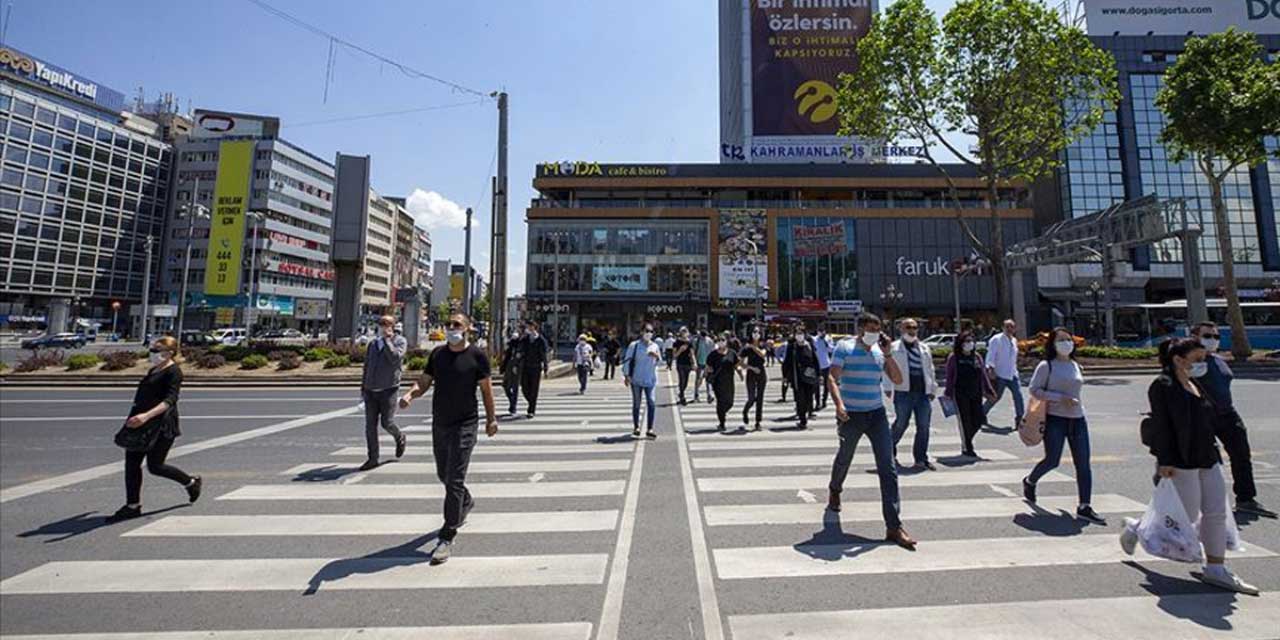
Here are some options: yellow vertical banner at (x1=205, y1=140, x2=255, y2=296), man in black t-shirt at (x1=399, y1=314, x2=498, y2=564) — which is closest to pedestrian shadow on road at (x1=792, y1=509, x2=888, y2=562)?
man in black t-shirt at (x1=399, y1=314, x2=498, y2=564)

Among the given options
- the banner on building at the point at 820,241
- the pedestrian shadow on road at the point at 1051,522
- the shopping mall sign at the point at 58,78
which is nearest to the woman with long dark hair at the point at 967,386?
the pedestrian shadow on road at the point at 1051,522

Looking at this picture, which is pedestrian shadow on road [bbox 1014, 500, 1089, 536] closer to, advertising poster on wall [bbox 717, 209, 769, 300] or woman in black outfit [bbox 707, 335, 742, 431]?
woman in black outfit [bbox 707, 335, 742, 431]

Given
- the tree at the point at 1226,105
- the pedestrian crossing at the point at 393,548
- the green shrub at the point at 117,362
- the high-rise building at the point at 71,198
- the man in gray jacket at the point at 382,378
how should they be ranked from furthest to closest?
the high-rise building at the point at 71,198 < the tree at the point at 1226,105 < the green shrub at the point at 117,362 < the man in gray jacket at the point at 382,378 < the pedestrian crossing at the point at 393,548

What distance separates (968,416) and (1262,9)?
276ft

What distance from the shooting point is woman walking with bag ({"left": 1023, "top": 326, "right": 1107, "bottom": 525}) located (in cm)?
498

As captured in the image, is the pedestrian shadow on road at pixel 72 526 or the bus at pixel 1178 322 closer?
the pedestrian shadow on road at pixel 72 526

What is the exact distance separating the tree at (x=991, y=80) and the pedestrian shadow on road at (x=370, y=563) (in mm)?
24616

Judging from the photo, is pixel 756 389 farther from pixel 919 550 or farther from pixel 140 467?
pixel 140 467

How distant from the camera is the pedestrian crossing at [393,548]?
10.8 feet

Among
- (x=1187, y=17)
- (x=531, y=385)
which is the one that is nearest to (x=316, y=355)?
(x=531, y=385)

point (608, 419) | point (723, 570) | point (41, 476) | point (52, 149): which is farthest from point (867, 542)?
point (52, 149)

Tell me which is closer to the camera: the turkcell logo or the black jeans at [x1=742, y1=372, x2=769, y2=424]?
the black jeans at [x1=742, y1=372, x2=769, y2=424]

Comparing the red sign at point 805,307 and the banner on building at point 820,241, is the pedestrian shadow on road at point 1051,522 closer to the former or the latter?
the red sign at point 805,307

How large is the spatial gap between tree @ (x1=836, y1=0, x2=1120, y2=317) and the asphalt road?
760 inches
